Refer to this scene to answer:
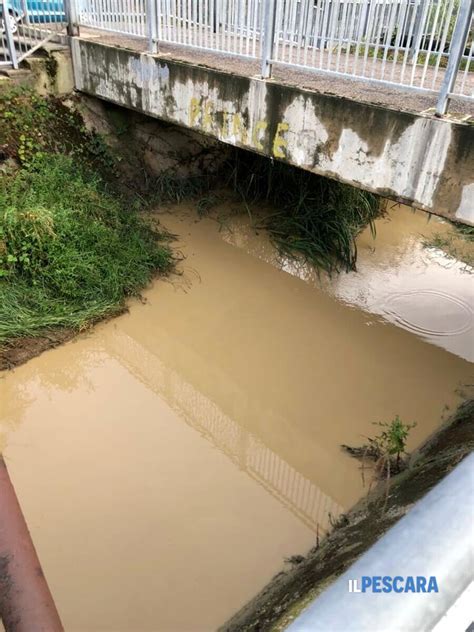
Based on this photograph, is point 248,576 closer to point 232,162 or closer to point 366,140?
point 366,140

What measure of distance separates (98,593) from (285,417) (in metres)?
1.87

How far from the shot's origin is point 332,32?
3797 millimetres

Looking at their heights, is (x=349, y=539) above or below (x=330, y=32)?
below

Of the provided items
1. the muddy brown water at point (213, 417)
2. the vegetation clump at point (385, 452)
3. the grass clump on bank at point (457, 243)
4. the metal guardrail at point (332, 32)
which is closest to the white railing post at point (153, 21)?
the metal guardrail at point (332, 32)

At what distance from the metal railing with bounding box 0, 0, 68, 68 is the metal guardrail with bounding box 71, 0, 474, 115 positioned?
3.58 feet

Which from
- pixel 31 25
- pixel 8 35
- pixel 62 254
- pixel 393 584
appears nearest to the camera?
pixel 393 584

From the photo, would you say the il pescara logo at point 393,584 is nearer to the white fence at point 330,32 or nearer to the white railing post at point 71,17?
the white fence at point 330,32

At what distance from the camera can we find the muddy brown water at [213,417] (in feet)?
9.99

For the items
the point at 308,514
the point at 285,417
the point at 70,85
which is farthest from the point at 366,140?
the point at 70,85

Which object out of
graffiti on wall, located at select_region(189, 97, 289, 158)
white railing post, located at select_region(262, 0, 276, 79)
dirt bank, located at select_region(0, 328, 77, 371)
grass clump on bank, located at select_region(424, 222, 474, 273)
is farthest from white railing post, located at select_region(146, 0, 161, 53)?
grass clump on bank, located at select_region(424, 222, 474, 273)

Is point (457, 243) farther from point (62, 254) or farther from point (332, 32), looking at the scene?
point (62, 254)

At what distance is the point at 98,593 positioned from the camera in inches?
114

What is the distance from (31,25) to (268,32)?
4.02 meters

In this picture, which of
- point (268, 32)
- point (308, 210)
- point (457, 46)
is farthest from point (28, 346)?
point (457, 46)
